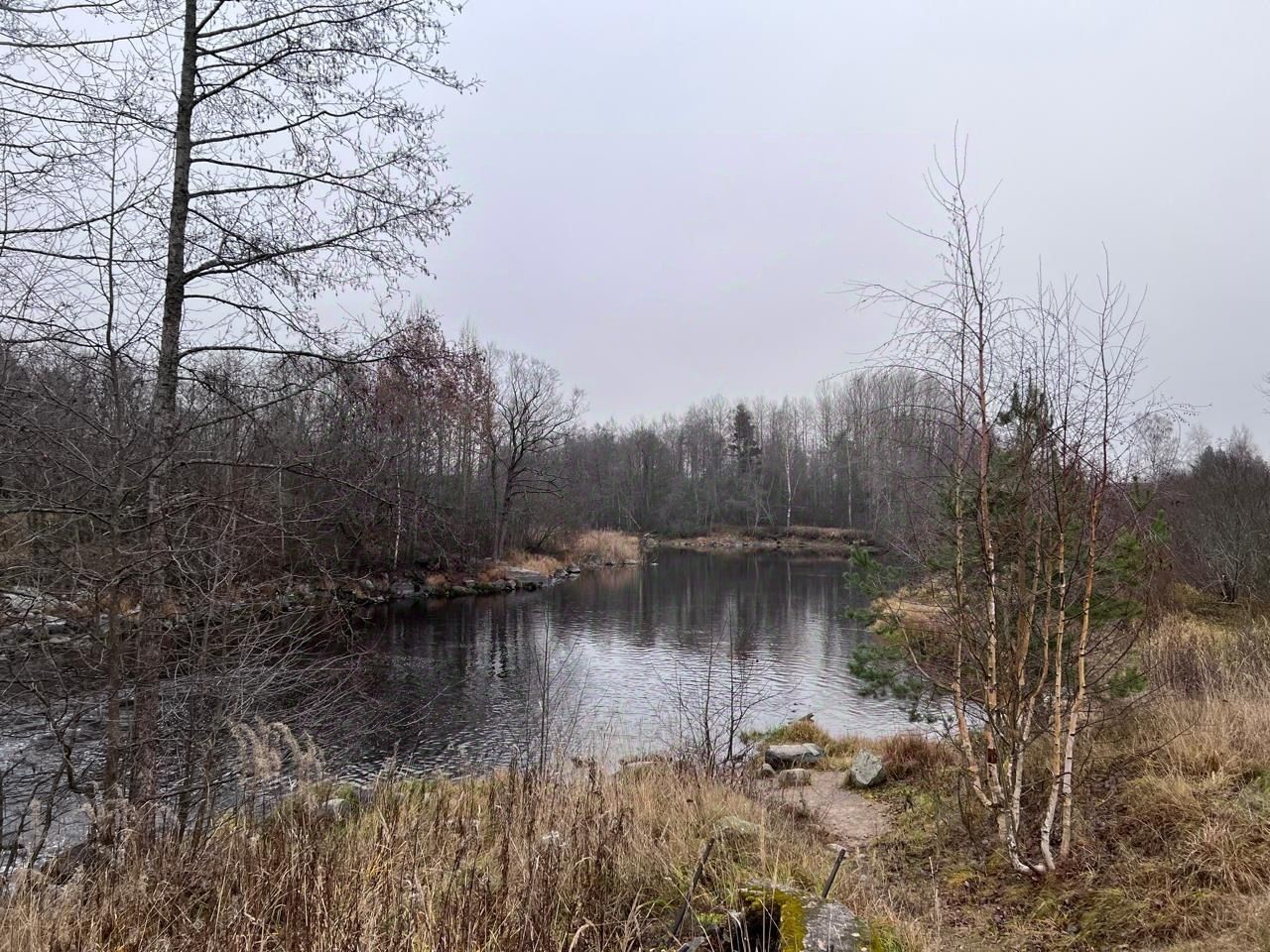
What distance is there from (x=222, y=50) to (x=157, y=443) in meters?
2.99

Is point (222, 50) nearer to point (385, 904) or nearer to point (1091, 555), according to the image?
point (385, 904)

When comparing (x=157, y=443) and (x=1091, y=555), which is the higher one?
(x=157, y=443)

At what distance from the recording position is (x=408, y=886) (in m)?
2.60

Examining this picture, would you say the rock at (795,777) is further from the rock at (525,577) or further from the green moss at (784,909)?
the rock at (525,577)

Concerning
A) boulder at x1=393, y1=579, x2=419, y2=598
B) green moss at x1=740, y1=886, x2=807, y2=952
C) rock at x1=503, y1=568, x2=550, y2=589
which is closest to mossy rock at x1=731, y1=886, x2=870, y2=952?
green moss at x1=740, y1=886, x2=807, y2=952

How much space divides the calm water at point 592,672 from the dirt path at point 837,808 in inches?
49.8

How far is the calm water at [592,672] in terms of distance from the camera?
422 inches

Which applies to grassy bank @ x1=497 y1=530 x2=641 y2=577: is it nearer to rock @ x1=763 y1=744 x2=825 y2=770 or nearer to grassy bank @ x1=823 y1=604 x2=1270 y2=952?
rock @ x1=763 y1=744 x2=825 y2=770

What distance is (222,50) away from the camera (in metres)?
5.62

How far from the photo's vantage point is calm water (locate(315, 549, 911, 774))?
10.7m

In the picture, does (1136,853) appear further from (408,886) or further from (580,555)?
(580,555)

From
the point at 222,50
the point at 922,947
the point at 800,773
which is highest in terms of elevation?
the point at 222,50

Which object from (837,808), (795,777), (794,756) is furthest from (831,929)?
(794,756)

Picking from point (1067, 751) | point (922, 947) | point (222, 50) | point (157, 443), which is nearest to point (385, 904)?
point (922, 947)
